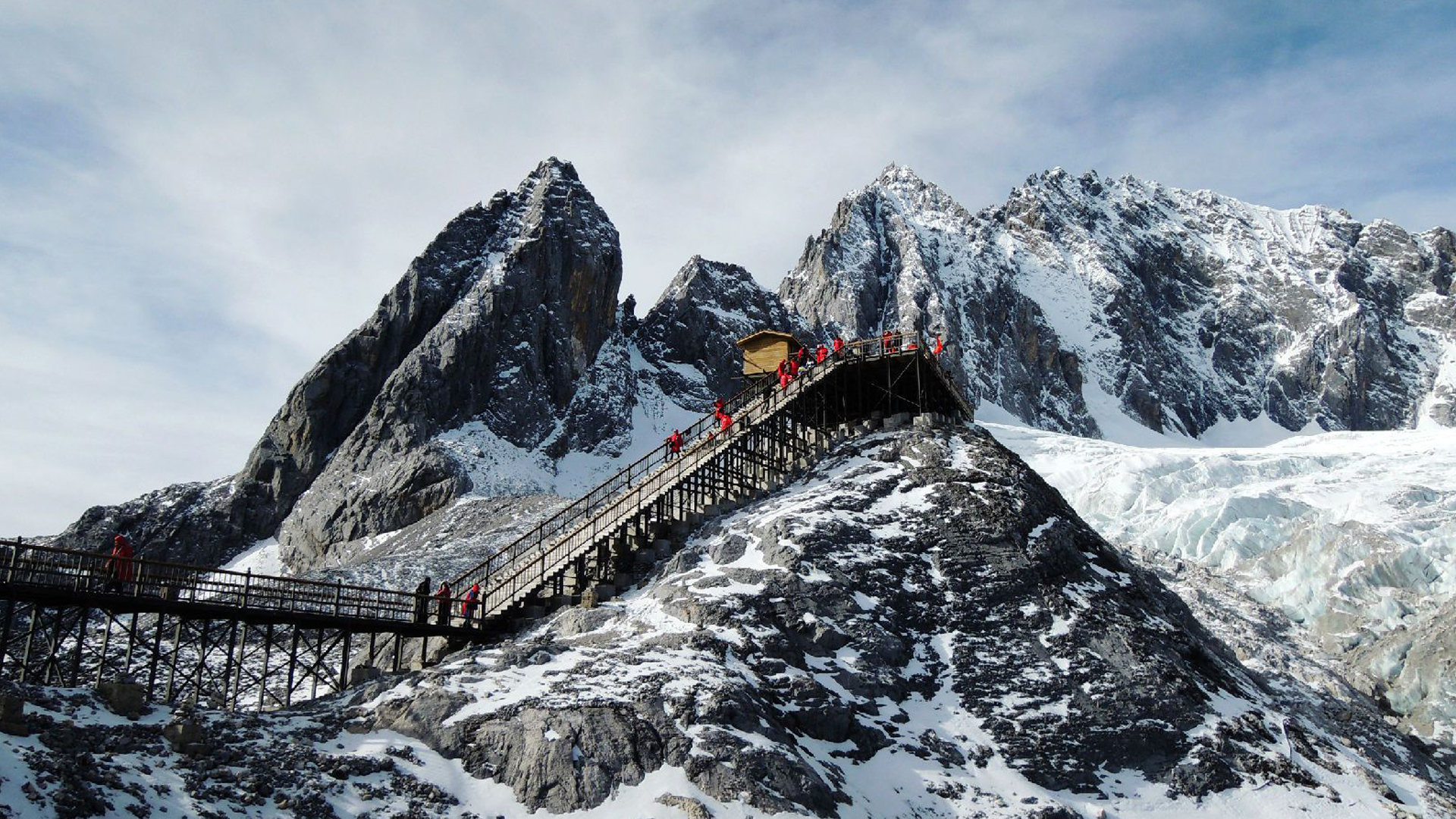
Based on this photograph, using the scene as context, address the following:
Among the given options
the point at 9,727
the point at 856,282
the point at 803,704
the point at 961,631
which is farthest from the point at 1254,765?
the point at 856,282

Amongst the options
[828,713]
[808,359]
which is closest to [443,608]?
[828,713]

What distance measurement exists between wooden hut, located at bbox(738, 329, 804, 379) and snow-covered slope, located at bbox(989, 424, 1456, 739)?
1399 inches

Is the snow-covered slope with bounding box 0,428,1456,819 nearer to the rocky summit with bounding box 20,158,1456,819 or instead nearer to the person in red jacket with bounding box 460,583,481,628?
the rocky summit with bounding box 20,158,1456,819

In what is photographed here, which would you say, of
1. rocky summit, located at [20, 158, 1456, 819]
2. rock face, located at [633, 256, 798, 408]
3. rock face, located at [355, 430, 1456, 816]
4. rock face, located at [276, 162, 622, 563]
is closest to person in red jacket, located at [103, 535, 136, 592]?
rocky summit, located at [20, 158, 1456, 819]

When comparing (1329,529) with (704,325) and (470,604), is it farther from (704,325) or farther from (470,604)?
(704,325)

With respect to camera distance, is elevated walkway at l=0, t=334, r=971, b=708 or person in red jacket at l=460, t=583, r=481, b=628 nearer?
elevated walkway at l=0, t=334, r=971, b=708

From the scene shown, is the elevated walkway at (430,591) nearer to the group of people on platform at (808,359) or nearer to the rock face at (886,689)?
the group of people on platform at (808,359)

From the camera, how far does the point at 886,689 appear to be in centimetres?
3819

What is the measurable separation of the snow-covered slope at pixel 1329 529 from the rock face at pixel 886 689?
70.9ft

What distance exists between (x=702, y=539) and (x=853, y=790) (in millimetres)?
15005

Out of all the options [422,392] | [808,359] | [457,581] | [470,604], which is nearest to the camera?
[470,604]

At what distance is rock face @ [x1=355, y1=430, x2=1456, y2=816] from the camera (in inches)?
1237

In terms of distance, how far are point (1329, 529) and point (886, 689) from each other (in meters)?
54.4

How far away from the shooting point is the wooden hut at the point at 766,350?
215 ft
